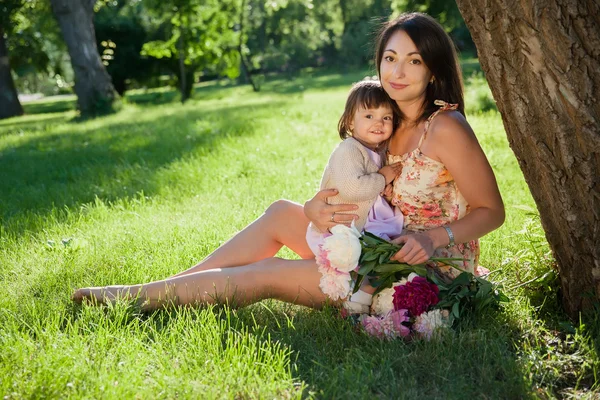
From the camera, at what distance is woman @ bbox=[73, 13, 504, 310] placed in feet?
9.29

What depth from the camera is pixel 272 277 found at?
3.01 meters

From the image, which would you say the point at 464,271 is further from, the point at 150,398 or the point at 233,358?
the point at 150,398

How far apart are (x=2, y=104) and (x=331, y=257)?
20832 mm

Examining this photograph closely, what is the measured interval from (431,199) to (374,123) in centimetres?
47

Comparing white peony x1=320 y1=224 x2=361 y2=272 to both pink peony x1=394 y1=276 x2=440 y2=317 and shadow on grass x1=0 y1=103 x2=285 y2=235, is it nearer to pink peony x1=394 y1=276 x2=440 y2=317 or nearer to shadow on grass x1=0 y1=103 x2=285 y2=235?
pink peony x1=394 y1=276 x2=440 y2=317

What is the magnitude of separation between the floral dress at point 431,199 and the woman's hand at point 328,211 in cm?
26

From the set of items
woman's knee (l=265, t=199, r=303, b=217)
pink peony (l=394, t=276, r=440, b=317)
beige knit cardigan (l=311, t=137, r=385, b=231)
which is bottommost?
pink peony (l=394, t=276, r=440, b=317)

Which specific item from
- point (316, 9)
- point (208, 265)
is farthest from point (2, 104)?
point (316, 9)

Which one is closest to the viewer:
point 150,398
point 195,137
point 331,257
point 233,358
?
point 150,398

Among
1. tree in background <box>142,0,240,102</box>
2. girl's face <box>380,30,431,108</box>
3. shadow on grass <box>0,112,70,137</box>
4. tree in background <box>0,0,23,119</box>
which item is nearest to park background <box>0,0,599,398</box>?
girl's face <box>380,30,431,108</box>

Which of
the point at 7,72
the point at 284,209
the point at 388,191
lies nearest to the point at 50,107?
the point at 7,72

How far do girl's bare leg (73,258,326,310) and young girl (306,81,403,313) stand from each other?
19 cm

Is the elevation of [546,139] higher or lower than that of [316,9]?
lower

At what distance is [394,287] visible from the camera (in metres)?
2.75
